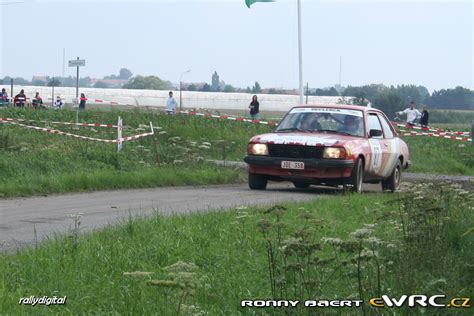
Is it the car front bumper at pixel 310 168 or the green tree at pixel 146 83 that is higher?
the green tree at pixel 146 83

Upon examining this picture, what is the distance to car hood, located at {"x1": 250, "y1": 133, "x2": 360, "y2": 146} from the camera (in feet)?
55.8

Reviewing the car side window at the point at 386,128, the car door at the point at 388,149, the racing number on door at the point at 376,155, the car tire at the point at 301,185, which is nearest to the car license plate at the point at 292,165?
the racing number on door at the point at 376,155

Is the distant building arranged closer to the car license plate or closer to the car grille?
the car grille

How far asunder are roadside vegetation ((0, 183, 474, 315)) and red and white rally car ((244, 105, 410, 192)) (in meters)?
5.78

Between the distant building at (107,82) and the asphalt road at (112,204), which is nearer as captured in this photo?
the asphalt road at (112,204)

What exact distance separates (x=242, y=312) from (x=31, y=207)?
7743 millimetres

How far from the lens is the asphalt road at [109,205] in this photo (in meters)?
11.5

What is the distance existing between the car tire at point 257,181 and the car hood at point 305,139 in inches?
26.8

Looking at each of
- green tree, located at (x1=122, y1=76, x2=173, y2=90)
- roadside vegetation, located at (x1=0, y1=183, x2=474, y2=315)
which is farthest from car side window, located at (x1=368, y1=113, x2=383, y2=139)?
green tree, located at (x1=122, y1=76, x2=173, y2=90)

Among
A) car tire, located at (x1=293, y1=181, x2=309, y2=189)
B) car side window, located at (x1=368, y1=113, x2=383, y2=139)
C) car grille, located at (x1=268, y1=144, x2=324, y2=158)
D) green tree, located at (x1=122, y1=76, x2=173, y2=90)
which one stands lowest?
car tire, located at (x1=293, y1=181, x2=309, y2=189)

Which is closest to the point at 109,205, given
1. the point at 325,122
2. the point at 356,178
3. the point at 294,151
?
the point at 294,151

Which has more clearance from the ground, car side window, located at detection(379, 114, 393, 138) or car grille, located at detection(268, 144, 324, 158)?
car side window, located at detection(379, 114, 393, 138)

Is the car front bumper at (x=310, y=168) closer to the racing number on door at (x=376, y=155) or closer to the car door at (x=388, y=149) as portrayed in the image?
the racing number on door at (x=376, y=155)

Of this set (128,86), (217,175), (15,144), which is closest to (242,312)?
(217,175)
